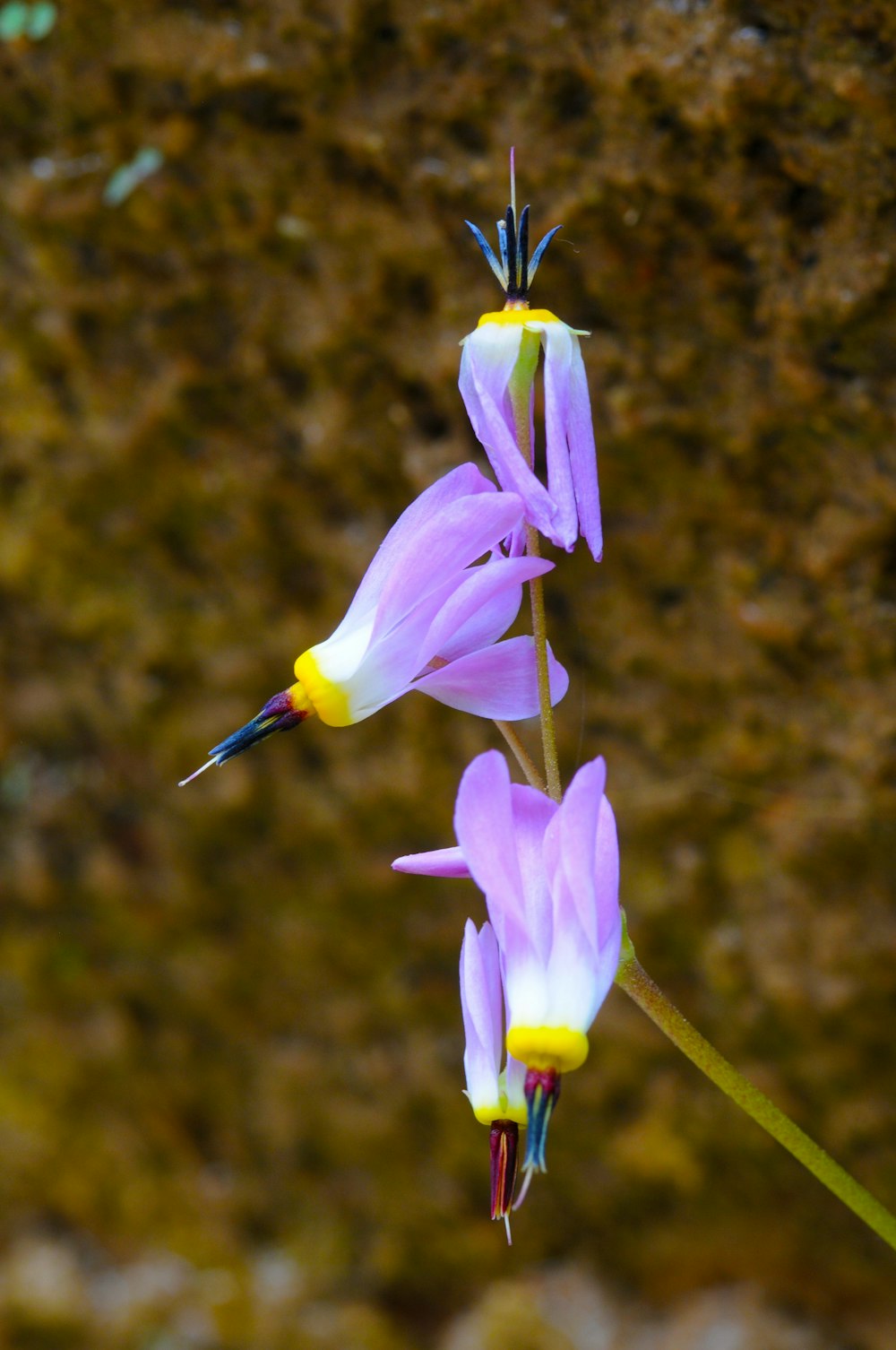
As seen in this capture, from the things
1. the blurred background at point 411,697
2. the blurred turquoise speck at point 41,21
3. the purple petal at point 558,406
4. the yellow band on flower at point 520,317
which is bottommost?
the blurred background at point 411,697

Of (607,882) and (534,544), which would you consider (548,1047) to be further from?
(534,544)

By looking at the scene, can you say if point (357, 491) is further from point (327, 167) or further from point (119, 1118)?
point (119, 1118)

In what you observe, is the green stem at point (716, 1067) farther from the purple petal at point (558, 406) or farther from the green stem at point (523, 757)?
the purple petal at point (558, 406)

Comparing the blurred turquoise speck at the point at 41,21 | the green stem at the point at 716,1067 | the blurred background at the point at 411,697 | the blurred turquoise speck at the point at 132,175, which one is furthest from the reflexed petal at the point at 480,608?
the blurred turquoise speck at the point at 41,21

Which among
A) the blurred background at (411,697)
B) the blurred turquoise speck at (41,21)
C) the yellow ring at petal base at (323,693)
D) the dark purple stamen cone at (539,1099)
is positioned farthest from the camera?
the blurred turquoise speck at (41,21)

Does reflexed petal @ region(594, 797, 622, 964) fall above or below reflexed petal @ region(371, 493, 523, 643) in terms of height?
below

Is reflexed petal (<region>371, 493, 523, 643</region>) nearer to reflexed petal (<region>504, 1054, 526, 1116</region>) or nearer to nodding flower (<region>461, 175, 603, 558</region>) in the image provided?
nodding flower (<region>461, 175, 603, 558</region>)

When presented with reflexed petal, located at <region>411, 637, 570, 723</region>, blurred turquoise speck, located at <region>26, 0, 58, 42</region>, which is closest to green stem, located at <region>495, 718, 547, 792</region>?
reflexed petal, located at <region>411, 637, 570, 723</region>
